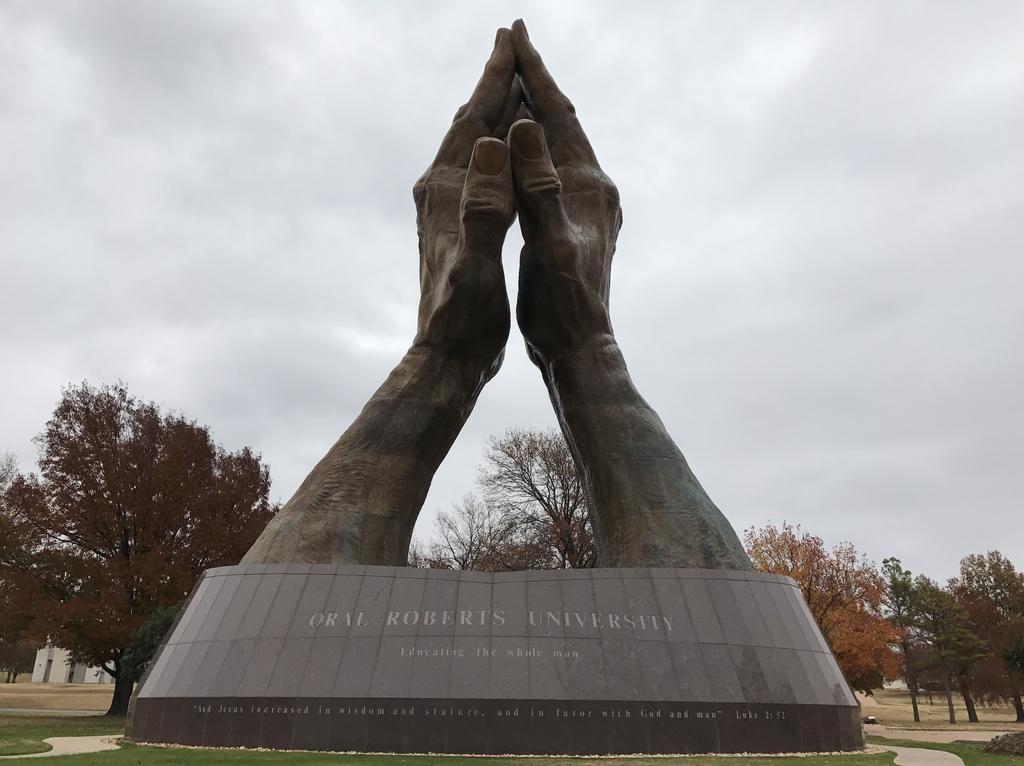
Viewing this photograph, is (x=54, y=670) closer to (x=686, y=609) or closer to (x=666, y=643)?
(x=686, y=609)

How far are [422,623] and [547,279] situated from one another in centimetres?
665

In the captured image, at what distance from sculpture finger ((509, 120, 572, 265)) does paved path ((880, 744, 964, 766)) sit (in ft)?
28.4

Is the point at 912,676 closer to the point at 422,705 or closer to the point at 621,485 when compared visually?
the point at 621,485

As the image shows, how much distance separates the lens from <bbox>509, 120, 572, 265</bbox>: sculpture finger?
12.6 meters

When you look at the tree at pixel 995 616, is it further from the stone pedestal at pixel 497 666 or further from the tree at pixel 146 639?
the tree at pixel 146 639

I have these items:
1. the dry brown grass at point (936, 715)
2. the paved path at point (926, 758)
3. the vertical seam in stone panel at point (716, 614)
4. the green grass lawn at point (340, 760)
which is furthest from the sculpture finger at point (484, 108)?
the dry brown grass at point (936, 715)

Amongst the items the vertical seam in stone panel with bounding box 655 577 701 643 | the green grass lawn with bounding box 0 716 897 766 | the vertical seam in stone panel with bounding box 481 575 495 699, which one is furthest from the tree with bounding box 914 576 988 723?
the vertical seam in stone panel with bounding box 481 575 495 699

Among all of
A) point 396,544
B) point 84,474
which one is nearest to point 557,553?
point 84,474

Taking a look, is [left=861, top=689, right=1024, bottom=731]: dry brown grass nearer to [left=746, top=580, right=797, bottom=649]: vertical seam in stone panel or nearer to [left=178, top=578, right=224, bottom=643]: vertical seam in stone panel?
[left=746, top=580, right=797, bottom=649]: vertical seam in stone panel

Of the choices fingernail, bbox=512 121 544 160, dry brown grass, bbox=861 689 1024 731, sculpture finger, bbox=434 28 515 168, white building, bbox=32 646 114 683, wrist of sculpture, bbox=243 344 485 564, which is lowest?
dry brown grass, bbox=861 689 1024 731

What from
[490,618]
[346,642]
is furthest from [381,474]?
[490,618]

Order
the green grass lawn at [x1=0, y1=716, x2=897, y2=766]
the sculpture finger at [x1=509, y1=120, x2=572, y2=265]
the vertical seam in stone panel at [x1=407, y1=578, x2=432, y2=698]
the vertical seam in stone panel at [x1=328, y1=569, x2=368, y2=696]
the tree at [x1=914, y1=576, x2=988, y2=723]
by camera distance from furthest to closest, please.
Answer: the tree at [x1=914, y1=576, x2=988, y2=723]
the sculpture finger at [x1=509, y1=120, x2=572, y2=265]
the vertical seam in stone panel at [x1=328, y1=569, x2=368, y2=696]
the vertical seam in stone panel at [x1=407, y1=578, x2=432, y2=698]
the green grass lawn at [x1=0, y1=716, x2=897, y2=766]

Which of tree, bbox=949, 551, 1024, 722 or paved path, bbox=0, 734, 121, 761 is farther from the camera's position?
tree, bbox=949, 551, 1024, 722

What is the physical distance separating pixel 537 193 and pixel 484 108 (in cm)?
325
